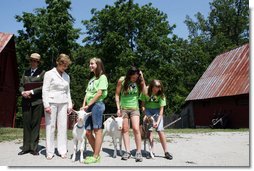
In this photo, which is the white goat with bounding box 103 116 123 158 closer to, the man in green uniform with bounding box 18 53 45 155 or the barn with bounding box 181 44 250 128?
the man in green uniform with bounding box 18 53 45 155

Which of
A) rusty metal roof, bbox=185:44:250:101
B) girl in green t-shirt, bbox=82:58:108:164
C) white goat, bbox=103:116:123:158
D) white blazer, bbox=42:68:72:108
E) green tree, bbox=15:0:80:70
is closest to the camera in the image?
girl in green t-shirt, bbox=82:58:108:164

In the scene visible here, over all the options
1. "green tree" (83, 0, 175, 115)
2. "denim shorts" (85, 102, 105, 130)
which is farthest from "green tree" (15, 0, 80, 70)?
"green tree" (83, 0, 175, 115)

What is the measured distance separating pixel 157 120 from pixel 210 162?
1155mm

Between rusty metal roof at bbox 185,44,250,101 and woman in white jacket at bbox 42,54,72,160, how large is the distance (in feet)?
41.3

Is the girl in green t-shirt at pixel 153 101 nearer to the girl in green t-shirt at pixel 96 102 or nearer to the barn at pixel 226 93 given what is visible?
the girl in green t-shirt at pixel 96 102

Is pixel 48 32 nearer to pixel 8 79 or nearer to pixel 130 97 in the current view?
pixel 130 97

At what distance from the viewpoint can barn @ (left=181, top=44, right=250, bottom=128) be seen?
62.6ft

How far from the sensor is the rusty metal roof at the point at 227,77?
1875 centimetres

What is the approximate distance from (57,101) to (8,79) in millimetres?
14219

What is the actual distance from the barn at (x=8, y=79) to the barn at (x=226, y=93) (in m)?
10.5

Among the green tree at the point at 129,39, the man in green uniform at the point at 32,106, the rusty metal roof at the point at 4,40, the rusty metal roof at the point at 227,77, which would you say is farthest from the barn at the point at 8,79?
the man in green uniform at the point at 32,106

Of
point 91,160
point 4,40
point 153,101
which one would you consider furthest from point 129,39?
point 91,160

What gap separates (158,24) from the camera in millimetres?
29625

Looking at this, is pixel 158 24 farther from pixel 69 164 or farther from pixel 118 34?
pixel 69 164
